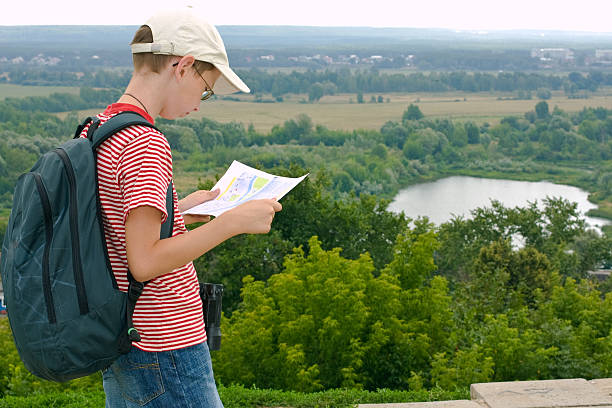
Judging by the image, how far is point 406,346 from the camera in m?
8.98

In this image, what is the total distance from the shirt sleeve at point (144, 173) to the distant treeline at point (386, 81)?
160m

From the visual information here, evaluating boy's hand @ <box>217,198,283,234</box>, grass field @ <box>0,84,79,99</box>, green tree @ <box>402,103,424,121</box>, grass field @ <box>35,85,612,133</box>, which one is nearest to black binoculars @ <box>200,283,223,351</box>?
boy's hand @ <box>217,198,283,234</box>

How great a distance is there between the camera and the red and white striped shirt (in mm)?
1896

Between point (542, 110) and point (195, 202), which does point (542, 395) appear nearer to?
point (195, 202)

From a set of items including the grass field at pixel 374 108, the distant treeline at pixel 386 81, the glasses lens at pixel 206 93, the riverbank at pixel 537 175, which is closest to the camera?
the glasses lens at pixel 206 93

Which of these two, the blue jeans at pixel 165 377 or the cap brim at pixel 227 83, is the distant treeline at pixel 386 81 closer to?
the cap brim at pixel 227 83

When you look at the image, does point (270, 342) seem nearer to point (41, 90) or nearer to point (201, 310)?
point (201, 310)

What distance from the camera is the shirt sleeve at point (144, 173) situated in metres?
1.87

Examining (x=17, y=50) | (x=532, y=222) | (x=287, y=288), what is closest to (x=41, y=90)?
(x=17, y=50)

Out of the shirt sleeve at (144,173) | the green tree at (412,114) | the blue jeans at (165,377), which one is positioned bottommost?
the green tree at (412,114)

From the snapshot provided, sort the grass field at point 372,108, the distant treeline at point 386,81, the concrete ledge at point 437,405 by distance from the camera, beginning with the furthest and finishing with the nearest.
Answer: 1. the distant treeline at point 386,81
2. the grass field at point 372,108
3. the concrete ledge at point 437,405

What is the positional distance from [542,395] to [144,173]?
3459mm

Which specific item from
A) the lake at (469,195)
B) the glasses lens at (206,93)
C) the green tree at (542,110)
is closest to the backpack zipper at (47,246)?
the glasses lens at (206,93)

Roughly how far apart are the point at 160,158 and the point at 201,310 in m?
0.47
